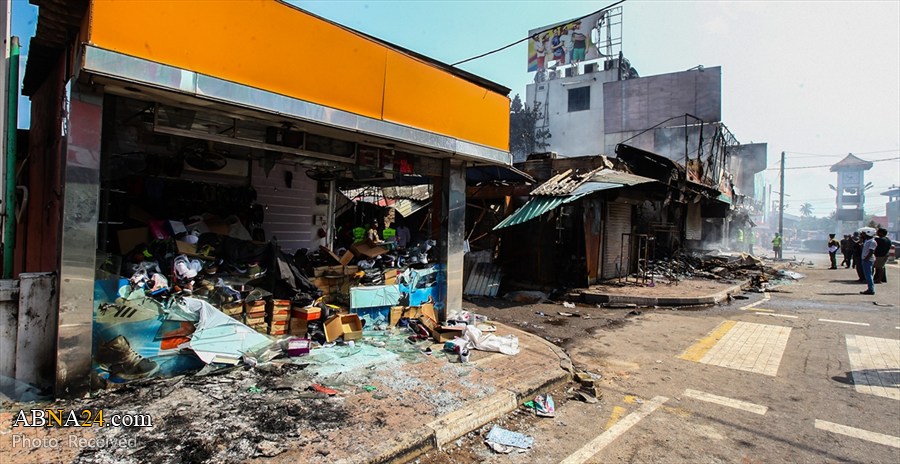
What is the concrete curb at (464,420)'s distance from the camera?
3525 millimetres

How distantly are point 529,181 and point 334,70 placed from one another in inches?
318

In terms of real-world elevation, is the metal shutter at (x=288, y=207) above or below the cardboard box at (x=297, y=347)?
above

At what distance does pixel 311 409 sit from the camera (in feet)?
13.3

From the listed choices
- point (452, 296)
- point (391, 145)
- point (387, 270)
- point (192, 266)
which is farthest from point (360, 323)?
point (391, 145)

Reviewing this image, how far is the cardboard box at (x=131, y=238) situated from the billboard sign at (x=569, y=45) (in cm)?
3487

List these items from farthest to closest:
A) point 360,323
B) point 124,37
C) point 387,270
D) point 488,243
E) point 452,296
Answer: point 488,243 < point 452,296 < point 387,270 < point 360,323 < point 124,37

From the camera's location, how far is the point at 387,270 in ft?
23.6

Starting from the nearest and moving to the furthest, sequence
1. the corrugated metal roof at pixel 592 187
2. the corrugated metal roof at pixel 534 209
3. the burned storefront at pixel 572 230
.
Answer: the corrugated metal roof at pixel 592 187 → the corrugated metal roof at pixel 534 209 → the burned storefront at pixel 572 230

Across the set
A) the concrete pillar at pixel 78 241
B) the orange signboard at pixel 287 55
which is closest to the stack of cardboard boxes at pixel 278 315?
the concrete pillar at pixel 78 241

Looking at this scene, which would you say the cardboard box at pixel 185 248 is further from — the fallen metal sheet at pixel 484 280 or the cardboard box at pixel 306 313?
the fallen metal sheet at pixel 484 280

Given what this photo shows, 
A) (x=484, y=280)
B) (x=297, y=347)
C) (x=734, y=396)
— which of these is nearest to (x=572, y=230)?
(x=484, y=280)

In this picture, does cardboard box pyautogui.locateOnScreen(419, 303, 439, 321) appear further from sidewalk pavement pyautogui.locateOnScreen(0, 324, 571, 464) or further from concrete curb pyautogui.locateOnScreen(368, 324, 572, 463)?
concrete curb pyautogui.locateOnScreen(368, 324, 572, 463)

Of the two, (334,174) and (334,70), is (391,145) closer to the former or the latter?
(334,70)

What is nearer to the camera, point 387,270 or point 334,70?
point 334,70
